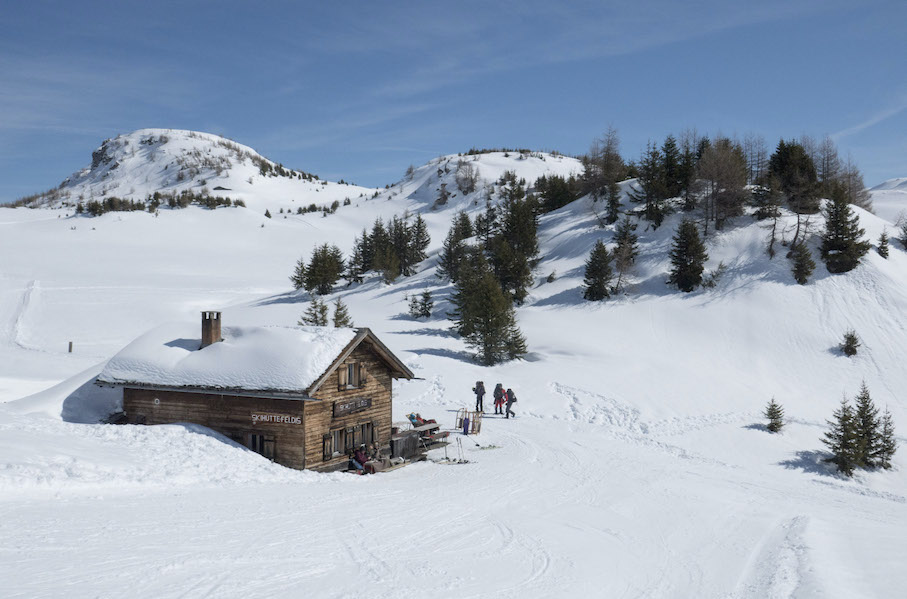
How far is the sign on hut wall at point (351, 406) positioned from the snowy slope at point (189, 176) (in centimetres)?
10076

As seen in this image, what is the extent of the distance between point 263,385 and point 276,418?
1115mm

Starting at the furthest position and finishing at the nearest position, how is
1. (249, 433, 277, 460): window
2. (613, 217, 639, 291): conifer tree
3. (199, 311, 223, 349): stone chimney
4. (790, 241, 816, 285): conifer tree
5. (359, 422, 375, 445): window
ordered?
(613, 217, 639, 291): conifer tree
(790, 241, 816, 285): conifer tree
(359, 422, 375, 445): window
(199, 311, 223, 349): stone chimney
(249, 433, 277, 460): window

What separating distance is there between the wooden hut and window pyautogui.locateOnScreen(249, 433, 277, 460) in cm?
3

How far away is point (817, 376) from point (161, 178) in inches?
5592

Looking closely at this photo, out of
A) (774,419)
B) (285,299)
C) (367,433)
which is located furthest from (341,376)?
(285,299)

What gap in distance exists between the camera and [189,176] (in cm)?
13500

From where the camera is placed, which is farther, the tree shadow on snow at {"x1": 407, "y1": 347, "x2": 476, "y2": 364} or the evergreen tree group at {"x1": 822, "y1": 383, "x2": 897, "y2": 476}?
the tree shadow on snow at {"x1": 407, "y1": 347, "x2": 476, "y2": 364}

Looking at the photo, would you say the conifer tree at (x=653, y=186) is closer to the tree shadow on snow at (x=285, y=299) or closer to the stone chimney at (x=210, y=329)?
the tree shadow on snow at (x=285, y=299)

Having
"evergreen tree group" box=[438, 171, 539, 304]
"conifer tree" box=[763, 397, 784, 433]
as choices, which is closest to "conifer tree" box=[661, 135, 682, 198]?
"evergreen tree group" box=[438, 171, 539, 304]

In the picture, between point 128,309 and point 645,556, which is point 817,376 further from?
point 128,309

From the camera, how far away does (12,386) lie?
82.2ft

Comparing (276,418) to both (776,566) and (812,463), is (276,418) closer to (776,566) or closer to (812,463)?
(776,566)

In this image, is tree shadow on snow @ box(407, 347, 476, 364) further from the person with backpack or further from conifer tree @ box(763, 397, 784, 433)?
conifer tree @ box(763, 397, 784, 433)

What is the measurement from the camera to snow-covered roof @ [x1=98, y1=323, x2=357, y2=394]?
17.6 m
